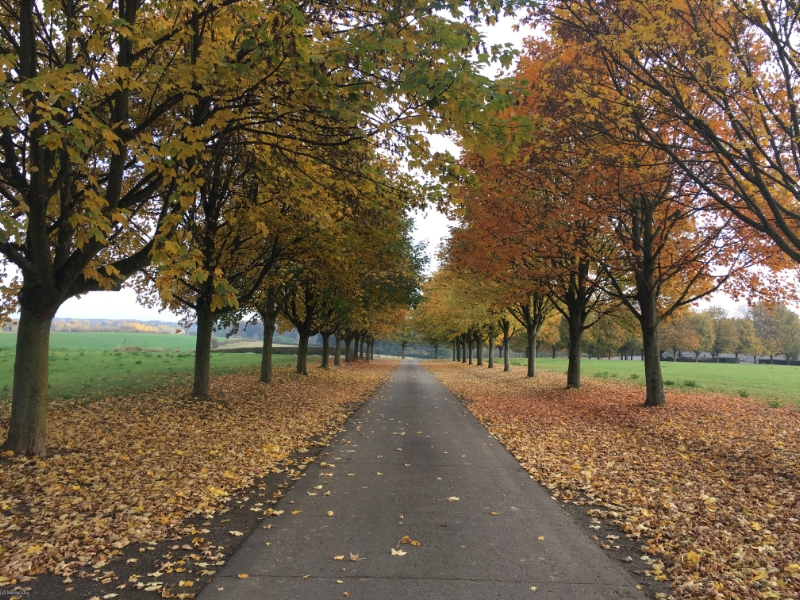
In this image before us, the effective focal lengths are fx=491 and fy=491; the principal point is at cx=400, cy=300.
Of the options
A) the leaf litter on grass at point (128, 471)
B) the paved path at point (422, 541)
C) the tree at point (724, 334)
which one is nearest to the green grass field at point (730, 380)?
the paved path at point (422, 541)

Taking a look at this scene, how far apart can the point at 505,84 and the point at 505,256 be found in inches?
374

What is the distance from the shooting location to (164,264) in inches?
195

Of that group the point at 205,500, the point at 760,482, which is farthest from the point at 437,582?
the point at 760,482

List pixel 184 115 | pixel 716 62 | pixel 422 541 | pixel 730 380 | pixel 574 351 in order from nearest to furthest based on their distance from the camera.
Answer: pixel 422 541
pixel 716 62
pixel 184 115
pixel 574 351
pixel 730 380

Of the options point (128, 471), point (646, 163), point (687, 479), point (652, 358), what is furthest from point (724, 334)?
point (128, 471)

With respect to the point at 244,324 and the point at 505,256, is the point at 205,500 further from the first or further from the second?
the point at 244,324

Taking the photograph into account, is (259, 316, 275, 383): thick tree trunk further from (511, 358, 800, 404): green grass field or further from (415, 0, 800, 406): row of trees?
(511, 358, 800, 404): green grass field

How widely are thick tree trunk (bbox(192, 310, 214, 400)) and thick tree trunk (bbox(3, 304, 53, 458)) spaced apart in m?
6.03

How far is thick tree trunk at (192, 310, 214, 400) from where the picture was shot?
42.4 feet

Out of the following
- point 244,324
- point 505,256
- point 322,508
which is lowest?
point 322,508

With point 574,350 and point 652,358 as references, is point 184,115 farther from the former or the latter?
point 574,350

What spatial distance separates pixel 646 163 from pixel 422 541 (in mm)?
8602

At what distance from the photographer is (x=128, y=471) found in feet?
20.9

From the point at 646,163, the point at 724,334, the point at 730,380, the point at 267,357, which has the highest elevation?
the point at 646,163
